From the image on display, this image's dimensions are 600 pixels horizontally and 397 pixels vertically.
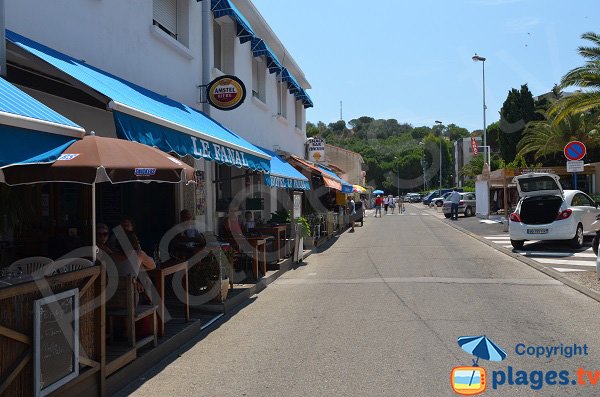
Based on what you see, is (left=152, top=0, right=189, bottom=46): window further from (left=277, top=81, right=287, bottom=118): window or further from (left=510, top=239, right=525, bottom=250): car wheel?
(left=510, top=239, right=525, bottom=250): car wheel

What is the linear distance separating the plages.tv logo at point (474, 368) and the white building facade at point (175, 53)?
5.84 m

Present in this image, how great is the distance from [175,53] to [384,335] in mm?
7042

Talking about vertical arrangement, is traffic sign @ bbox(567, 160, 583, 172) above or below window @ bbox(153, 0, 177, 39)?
below

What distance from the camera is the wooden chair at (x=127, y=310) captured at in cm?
551

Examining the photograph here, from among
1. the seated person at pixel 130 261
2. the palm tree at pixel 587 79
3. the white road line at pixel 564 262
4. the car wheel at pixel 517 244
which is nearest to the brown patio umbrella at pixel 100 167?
the seated person at pixel 130 261

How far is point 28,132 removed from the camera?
4.25m

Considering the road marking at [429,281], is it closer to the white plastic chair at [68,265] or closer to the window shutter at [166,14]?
the window shutter at [166,14]

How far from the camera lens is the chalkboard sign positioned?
401cm

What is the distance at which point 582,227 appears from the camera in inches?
598

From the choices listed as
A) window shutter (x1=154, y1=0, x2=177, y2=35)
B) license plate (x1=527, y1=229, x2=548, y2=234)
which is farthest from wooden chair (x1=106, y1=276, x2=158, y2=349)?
license plate (x1=527, y1=229, x2=548, y2=234)

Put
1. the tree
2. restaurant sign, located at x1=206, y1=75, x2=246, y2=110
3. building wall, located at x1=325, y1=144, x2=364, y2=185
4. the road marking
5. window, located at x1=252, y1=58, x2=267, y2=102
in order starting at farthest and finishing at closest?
building wall, located at x1=325, y1=144, x2=364, y2=185 → the tree → window, located at x1=252, y1=58, x2=267, y2=102 → restaurant sign, located at x1=206, y1=75, x2=246, y2=110 → the road marking

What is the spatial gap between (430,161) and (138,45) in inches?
4059

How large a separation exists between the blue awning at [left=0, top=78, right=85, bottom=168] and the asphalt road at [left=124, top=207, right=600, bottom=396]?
2.35 meters

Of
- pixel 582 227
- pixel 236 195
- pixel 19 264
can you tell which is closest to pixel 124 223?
pixel 19 264
